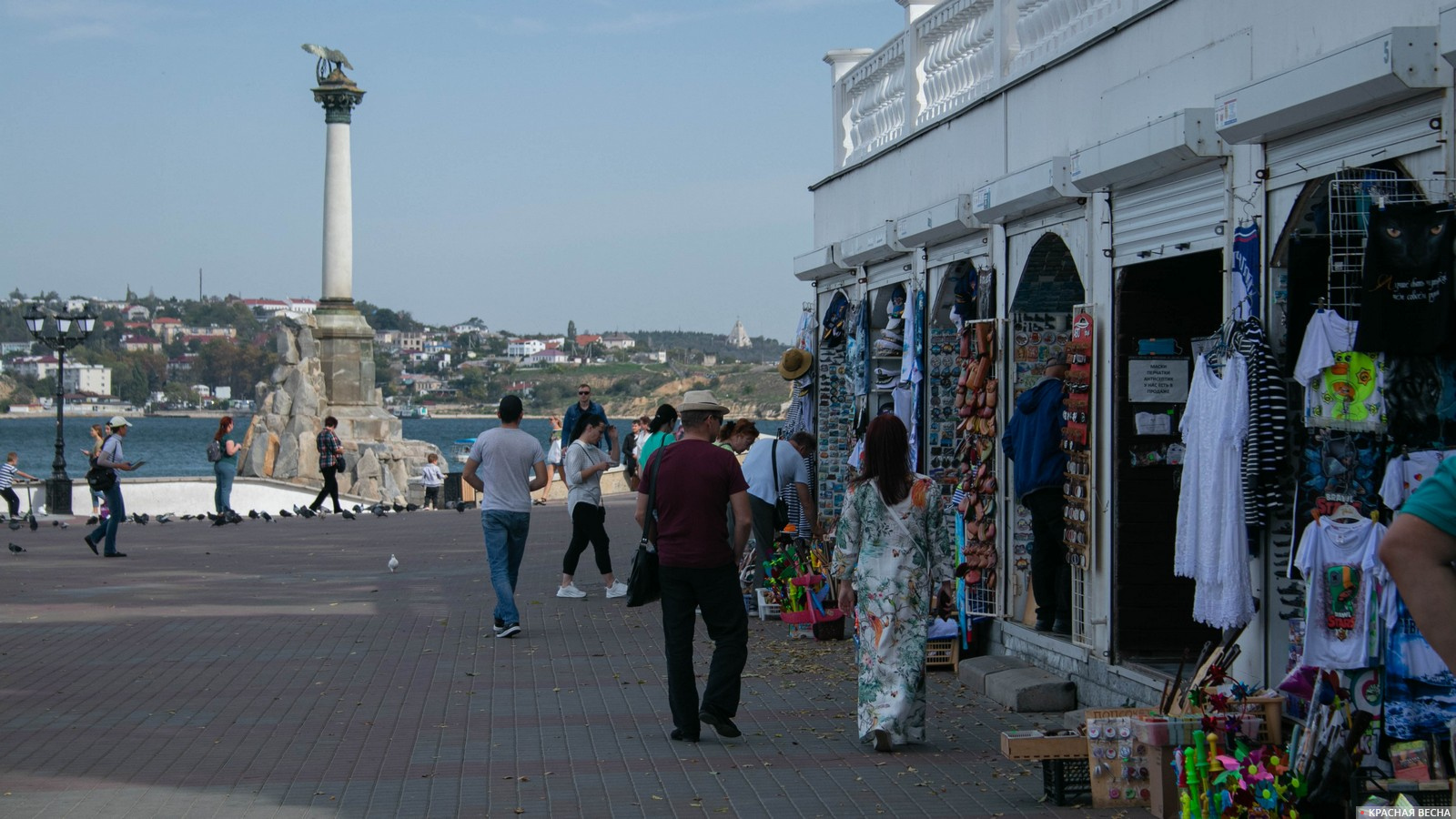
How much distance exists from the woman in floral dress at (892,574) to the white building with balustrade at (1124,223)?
1428 millimetres

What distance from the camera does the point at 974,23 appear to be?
12219 millimetres

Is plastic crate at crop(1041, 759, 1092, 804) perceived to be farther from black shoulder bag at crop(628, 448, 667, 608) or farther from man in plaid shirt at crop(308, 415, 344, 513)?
man in plaid shirt at crop(308, 415, 344, 513)

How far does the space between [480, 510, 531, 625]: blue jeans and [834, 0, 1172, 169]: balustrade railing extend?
4929mm

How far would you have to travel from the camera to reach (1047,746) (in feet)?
22.8

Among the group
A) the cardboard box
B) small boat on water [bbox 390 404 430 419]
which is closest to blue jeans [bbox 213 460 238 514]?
the cardboard box

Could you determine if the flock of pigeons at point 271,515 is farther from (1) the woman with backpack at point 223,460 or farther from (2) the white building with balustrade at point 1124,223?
(2) the white building with balustrade at point 1124,223

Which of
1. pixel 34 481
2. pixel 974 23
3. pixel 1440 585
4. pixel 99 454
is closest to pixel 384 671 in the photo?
pixel 974 23

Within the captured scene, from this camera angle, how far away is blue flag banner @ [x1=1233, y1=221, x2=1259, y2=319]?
24.5 ft

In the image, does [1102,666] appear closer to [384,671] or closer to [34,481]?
[384,671]

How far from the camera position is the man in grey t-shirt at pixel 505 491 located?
41.0 ft

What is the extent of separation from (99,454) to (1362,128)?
692 inches

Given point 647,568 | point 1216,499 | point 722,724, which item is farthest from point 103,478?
point 1216,499

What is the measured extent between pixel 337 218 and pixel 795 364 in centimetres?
2870

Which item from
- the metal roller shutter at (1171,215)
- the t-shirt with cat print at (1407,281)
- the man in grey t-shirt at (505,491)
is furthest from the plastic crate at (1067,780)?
the man in grey t-shirt at (505,491)
